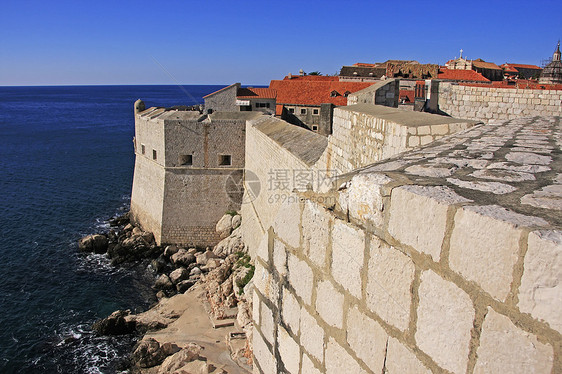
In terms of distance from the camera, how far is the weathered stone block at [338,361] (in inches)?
67.2

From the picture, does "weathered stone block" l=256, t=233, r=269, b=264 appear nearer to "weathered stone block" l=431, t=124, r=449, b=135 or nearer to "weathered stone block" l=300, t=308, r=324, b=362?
"weathered stone block" l=300, t=308, r=324, b=362

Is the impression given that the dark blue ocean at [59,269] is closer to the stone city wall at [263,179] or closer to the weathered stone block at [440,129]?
the stone city wall at [263,179]

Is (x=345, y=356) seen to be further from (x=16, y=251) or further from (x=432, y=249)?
(x=16, y=251)

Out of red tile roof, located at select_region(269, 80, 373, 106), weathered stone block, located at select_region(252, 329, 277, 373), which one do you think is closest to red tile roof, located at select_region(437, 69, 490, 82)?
red tile roof, located at select_region(269, 80, 373, 106)

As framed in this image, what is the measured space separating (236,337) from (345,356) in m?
10.2

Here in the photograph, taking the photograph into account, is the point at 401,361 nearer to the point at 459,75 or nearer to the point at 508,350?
the point at 508,350

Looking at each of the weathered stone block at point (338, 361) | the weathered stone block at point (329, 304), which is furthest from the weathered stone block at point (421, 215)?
the weathered stone block at point (338, 361)

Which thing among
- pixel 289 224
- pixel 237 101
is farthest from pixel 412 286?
pixel 237 101

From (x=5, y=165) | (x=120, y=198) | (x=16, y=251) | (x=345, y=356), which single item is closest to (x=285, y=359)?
(x=345, y=356)

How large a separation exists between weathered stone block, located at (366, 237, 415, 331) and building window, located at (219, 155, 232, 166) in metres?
16.1

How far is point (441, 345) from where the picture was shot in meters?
1.29

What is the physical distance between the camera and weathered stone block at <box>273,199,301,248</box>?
78.0 inches

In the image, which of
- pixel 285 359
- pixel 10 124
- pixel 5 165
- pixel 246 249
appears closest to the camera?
pixel 285 359

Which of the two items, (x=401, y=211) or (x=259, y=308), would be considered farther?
(x=259, y=308)
